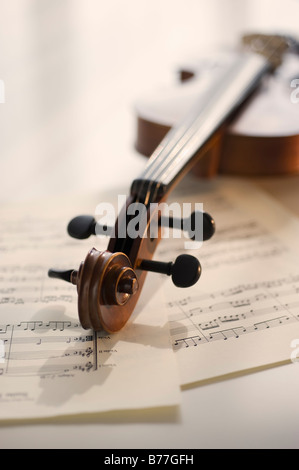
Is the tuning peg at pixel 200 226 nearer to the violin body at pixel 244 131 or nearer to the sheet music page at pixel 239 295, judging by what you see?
the sheet music page at pixel 239 295

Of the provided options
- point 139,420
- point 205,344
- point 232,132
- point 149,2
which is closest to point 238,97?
point 232,132

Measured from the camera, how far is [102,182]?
1.40 meters

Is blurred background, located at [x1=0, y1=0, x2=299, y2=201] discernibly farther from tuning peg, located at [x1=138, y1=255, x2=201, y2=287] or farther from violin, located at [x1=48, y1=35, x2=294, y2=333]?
tuning peg, located at [x1=138, y1=255, x2=201, y2=287]

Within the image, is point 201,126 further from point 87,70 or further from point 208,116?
point 87,70

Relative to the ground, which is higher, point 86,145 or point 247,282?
point 86,145

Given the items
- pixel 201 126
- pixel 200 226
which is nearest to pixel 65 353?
pixel 200 226

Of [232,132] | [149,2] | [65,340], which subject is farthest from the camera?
[149,2]

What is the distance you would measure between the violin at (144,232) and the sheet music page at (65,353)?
1.9 inches

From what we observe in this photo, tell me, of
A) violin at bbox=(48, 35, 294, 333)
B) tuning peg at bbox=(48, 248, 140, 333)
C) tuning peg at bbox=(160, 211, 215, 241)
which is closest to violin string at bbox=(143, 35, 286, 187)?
violin at bbox=(48, 35, 294, 333)

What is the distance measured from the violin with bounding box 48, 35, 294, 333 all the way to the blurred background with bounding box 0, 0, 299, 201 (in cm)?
30

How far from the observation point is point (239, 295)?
94 centimetres

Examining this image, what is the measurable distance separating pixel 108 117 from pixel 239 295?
0.97m

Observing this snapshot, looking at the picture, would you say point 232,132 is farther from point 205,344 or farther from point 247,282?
point 205,344

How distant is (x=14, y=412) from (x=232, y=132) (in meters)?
0.81
